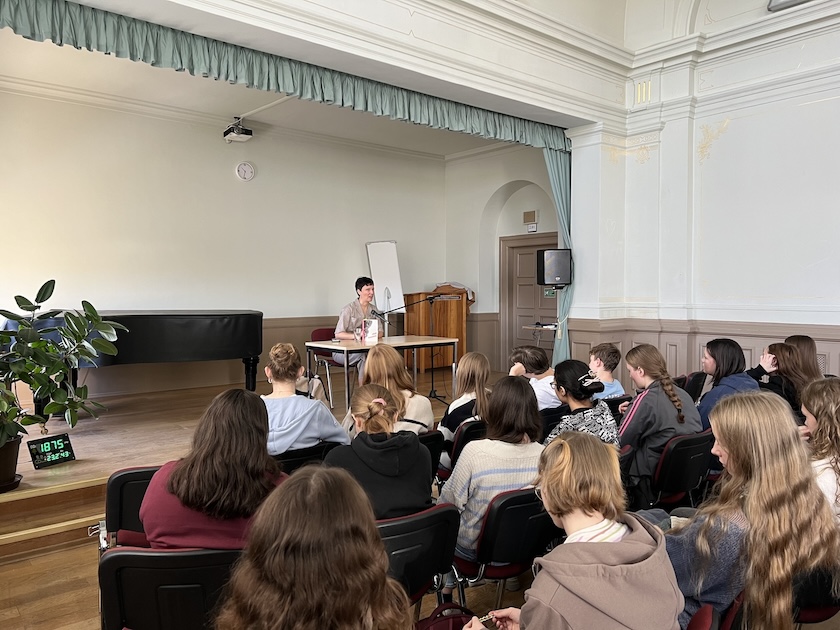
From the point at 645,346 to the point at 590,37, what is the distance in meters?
3.64

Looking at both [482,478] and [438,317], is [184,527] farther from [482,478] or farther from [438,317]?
[438,317]

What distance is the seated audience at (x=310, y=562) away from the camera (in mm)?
978

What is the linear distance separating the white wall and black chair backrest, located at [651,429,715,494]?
571 centimetres

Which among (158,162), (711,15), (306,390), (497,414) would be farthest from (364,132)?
(497,414)

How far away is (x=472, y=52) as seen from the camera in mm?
4781

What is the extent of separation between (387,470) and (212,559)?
66cm

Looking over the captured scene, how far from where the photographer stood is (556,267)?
6242 mm

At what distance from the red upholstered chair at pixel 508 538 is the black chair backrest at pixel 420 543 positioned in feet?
0.68

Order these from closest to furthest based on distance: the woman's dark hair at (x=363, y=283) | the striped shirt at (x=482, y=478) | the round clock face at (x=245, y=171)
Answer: the striped shirt at (x=482, y=478) < the woman's dark hair at (x=363, y=283) < the round clock face at (x=245, y=171)

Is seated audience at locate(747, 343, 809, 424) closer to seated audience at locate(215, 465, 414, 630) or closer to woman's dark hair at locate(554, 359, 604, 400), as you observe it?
woman's dark hair at locate(554, 359, 604, 400)

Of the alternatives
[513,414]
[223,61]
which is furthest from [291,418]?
[223,61]

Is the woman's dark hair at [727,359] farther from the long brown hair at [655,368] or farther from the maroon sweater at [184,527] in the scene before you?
the maroon sweater at [184,527]

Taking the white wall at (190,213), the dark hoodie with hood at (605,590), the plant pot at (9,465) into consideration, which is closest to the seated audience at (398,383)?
the dark hoodie with hood at (605,590)

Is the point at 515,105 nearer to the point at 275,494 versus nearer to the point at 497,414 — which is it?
the point at 497,414
